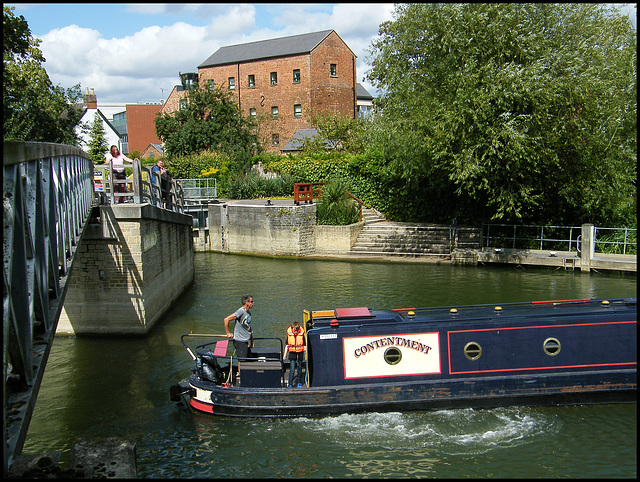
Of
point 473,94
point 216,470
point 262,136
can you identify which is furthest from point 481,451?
point 262,136

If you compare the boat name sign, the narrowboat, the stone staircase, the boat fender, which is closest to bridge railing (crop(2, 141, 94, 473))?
the boat fender

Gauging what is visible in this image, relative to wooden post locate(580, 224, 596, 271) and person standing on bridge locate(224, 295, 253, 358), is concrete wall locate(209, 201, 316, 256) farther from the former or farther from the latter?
person standing on bridge locate(224, 295, 253, 358)

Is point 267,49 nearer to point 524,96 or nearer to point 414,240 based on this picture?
point 414,240

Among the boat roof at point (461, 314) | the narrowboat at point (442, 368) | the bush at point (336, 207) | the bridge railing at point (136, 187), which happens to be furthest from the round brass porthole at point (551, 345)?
the bush at point (336, 207)

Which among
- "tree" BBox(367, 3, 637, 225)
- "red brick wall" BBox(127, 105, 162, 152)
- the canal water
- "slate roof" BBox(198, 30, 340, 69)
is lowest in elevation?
the canal water

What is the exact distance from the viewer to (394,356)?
10.4 m

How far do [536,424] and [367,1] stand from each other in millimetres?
8731

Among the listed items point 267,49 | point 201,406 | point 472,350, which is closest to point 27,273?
point 201,406

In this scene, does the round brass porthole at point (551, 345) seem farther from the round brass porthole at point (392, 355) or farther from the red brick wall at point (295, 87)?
the red brick wall at point (295, 87)

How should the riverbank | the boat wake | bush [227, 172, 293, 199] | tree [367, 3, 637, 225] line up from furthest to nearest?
bush [227, 172, 293, 199] < the riverbank < tree [367, 3, 637, 225] < the boat wake

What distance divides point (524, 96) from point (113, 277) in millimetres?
14696

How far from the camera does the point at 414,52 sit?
23578 mm

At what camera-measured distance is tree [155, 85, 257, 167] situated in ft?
134

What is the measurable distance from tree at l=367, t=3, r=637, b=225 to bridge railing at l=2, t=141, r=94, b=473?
1594 cm
